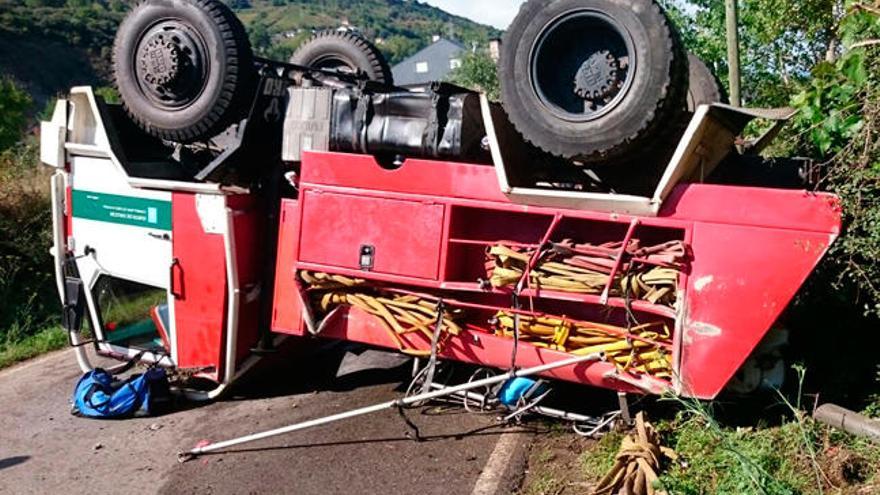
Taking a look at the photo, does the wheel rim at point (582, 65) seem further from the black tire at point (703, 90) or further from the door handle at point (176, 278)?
the door handle at point (176, 278)

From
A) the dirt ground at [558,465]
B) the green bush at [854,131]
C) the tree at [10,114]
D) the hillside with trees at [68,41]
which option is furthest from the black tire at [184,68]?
the hillside with trees at [68,41]

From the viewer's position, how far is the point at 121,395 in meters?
5.27

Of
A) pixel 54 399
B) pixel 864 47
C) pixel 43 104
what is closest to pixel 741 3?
pixel 864 47

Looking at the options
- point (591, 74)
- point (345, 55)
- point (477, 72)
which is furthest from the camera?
point (477, 72)

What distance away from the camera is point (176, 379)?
19.1 feet

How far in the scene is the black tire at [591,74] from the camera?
12.0 feet

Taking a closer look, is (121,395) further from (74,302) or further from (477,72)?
(477,72)

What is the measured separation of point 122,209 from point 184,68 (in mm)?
1115

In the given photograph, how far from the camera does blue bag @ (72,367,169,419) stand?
207 inches

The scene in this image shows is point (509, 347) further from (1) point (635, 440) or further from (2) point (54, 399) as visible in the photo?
(2) point (54, 399)

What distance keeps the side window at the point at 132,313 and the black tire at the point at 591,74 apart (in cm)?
291

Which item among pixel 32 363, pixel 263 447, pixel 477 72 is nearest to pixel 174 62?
pixel 263 447

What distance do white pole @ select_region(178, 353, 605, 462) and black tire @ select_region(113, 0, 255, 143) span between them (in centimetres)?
190

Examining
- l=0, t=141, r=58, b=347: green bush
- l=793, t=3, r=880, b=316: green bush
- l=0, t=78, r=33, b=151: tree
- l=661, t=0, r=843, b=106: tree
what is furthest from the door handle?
l=0, t=78, r=33, b=151: tree
